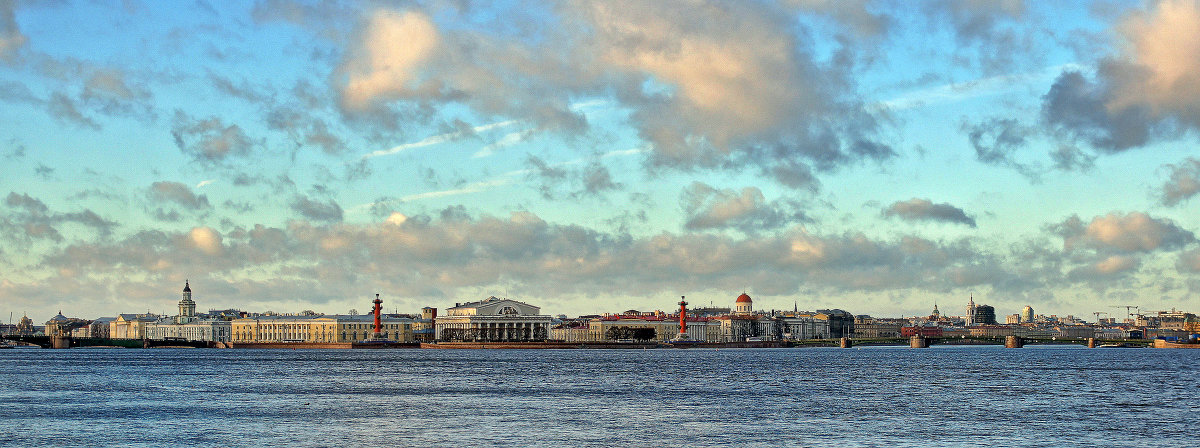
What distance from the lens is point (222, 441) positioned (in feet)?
137

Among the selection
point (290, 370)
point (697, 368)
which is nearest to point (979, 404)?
point (697, 368)

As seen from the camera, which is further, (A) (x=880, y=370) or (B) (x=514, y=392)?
(A) (x=880, y=370)

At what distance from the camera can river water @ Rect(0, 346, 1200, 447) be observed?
42438 mm

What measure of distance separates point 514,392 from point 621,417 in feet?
53.5

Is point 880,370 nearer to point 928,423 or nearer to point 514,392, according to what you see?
point 514,392

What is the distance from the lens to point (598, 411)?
175 ft

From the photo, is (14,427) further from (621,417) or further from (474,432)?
(621,417)

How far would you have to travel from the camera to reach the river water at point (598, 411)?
42.4 m

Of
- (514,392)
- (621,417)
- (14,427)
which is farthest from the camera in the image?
(514,392)

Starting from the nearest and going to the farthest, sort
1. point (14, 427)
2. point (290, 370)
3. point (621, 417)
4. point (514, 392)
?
point (14, 427)
point (621, 417)
point (514, 392)
point (290, 370)

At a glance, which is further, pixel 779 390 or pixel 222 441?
pixel 779 390

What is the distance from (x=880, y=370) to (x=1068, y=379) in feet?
59.8

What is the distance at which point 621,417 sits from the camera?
50.5 m

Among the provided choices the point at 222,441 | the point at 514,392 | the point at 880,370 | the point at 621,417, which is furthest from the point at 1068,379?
the point at 222,441
